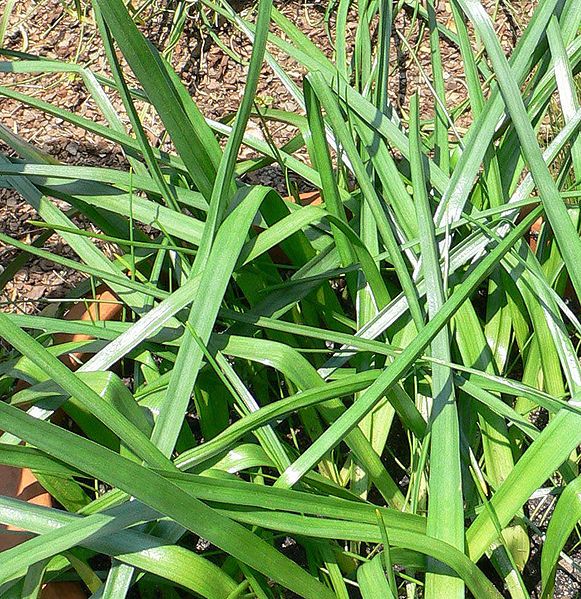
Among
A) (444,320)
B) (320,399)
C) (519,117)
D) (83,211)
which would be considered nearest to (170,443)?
(320,399)

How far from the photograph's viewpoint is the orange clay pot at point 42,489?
74 centimetres

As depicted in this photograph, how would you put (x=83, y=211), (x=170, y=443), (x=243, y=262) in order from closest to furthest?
(x=170, y=443)
(x=243, y=262)
(x=83, y=211)

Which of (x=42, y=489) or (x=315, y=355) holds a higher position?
(x=315, y=355)

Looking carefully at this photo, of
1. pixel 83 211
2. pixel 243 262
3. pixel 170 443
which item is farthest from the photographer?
pixel 83 211

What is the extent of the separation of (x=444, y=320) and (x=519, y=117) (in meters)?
0.27

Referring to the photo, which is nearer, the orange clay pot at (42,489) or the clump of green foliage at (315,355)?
the clump of green foliage at (315,355)

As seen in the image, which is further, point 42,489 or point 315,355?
point 315,355

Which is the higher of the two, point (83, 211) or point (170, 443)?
point (83, 211)

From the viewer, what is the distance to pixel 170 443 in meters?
0.66

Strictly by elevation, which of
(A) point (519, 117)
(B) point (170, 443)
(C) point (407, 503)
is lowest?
(C) point (407, 503)

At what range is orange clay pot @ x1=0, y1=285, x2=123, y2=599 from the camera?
74 centimetres

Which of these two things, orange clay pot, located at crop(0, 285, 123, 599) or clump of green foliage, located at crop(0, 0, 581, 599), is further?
orange clay pot, located at crop(0, 285, 123, 599)

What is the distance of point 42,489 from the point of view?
81cm

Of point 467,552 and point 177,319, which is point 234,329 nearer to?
point 177,319
